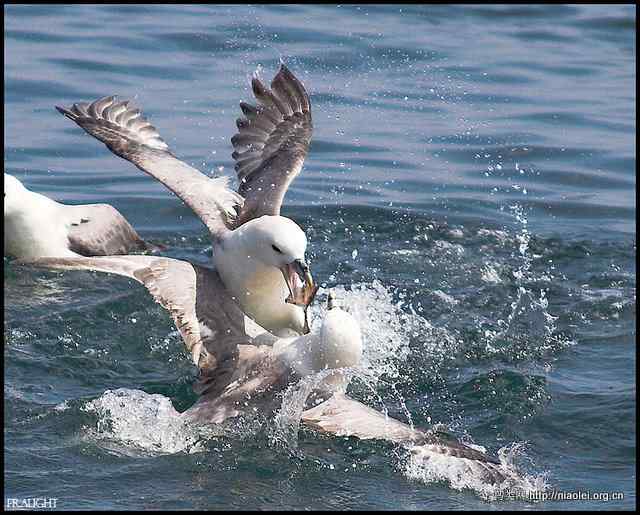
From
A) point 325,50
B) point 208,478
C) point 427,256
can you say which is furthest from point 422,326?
point 325,50

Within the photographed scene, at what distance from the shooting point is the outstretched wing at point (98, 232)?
9789mm

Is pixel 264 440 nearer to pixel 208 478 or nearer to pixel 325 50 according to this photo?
pixel 208 478

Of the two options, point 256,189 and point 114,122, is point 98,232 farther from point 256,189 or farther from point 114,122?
point 256,189

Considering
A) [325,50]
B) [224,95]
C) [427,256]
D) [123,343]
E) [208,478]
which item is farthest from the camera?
[325,50]

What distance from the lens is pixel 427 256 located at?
10148mm

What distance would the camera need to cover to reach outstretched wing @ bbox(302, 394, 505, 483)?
648cm

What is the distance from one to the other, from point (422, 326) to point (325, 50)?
25.9 feet

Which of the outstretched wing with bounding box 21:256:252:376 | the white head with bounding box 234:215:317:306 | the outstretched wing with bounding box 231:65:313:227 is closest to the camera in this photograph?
the outstretched wing with bounding box 21:256:252:376

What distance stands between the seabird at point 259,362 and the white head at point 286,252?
0.27m

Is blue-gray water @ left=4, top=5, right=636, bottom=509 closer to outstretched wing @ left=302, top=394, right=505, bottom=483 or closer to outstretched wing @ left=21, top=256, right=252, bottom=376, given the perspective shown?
outstretched wing @ left=302, top=394, right=505, bottom=483

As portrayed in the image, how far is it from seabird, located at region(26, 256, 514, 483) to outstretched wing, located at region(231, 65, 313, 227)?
136cm

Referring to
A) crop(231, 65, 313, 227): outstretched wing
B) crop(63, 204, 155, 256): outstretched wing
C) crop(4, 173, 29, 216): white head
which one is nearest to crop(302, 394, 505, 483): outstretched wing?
crop(231, 65, 313, 227): outstretched wing

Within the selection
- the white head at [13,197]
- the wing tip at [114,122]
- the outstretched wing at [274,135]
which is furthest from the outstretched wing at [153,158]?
the white head at [13,197]

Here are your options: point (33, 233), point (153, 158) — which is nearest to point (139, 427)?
point (153, 158)
